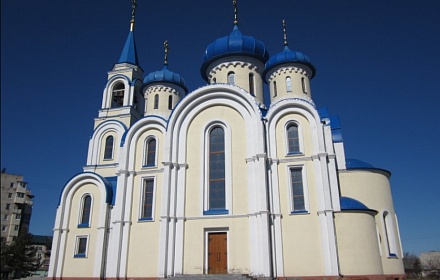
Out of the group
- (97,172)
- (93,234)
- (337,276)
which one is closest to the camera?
(337,276)

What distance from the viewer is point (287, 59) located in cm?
2205

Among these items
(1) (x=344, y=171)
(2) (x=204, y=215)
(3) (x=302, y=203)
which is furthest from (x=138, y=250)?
(1) (x=344, y=171)

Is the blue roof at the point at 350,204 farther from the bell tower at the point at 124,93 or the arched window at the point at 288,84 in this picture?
the bell tower at the point at 124,93

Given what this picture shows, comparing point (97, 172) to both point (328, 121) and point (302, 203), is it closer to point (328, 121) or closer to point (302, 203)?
point (302, 203)

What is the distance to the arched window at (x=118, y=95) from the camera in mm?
25173

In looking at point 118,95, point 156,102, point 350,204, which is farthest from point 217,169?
point 118,95

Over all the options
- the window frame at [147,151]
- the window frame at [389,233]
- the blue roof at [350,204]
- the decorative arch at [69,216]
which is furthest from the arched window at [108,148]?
the window frame at [389,233]

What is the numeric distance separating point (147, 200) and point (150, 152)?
274 centimetres

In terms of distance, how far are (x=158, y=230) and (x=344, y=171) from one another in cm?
993

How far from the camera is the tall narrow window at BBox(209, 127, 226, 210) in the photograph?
17469 mm

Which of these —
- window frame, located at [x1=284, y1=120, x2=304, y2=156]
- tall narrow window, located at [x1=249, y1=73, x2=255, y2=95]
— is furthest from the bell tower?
window frame, located at [x1=284, y1=120, x2=304, y2=156]

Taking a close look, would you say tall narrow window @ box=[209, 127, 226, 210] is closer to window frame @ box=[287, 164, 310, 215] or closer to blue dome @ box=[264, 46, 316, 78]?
window frame @ box=[287, 164, 310, 215]

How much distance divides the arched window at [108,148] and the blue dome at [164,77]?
4939mm

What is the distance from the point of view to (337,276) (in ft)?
49.2
